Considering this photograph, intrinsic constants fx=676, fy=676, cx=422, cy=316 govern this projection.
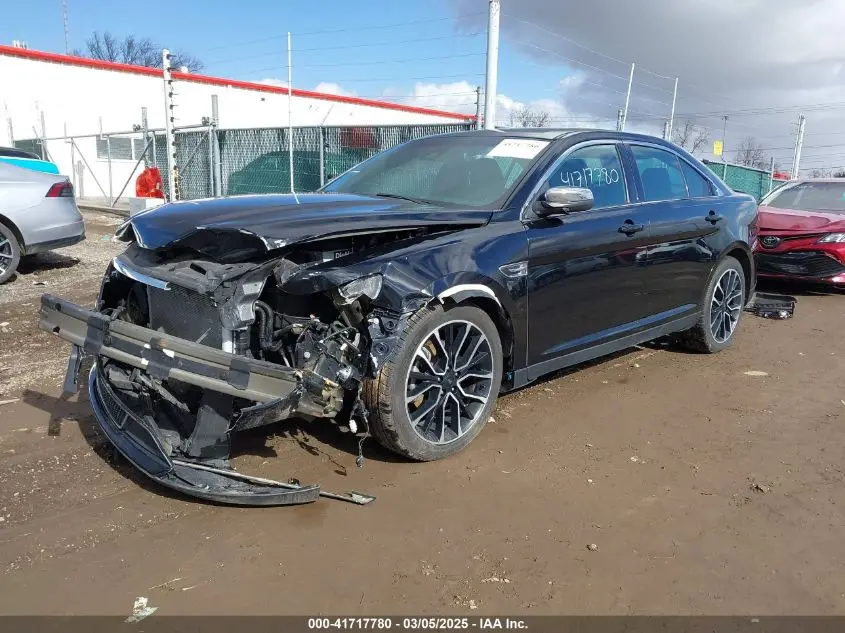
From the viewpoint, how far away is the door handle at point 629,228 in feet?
14.6

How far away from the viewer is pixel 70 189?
835 centimetres

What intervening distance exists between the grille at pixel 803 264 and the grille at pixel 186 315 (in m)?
7.69

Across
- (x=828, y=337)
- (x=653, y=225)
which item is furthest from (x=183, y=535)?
(x=828, y=337)

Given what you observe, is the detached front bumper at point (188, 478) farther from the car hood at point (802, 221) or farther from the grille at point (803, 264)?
the grille at point (803, 264)

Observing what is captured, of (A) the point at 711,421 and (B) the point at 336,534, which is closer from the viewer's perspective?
(B) the point at 336,534

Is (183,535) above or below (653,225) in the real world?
below

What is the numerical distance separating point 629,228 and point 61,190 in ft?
22.6

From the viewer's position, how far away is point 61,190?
8188 mm

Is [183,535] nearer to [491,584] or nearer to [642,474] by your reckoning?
[491,584]

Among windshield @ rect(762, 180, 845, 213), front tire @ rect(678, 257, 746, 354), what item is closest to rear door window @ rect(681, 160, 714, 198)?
front tire @ rect(678, 257, 746, 354)

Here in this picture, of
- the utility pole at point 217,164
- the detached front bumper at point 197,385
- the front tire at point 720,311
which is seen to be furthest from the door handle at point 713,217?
the utility pole at point 217,164
